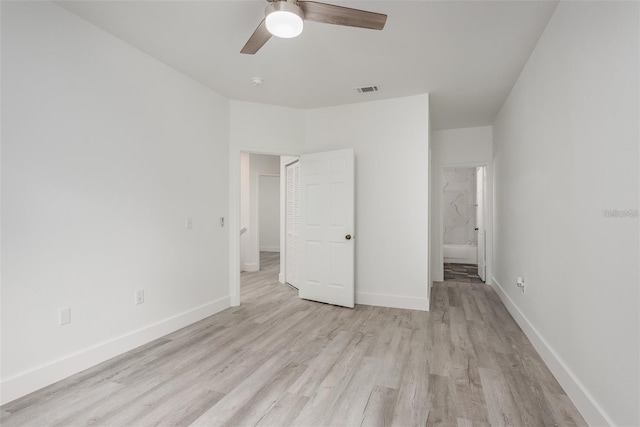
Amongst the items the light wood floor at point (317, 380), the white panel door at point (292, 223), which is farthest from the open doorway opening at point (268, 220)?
the light wood floor at point (317, 380)

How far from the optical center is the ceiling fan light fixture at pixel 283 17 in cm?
188

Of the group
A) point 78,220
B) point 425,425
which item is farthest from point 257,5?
point 425,425

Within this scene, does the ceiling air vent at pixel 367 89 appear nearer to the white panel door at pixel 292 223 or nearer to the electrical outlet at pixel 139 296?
the white panel door at pixel 292 223

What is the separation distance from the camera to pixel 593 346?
1831mm

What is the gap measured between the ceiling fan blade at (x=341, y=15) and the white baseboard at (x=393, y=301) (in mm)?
3111

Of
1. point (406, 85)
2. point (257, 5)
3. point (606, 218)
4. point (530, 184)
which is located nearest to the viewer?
point (606, 218)

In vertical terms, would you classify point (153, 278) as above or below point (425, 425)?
above

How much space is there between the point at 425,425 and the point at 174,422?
1374mm

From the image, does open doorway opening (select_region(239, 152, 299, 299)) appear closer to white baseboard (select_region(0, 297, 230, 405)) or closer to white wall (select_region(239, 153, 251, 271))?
white wall (select_region(239, 153, 251, 271))

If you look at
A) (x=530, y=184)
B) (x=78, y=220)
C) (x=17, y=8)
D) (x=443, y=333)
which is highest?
(x=17, y=8)

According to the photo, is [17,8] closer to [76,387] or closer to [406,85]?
[76,387]

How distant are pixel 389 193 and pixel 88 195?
3.14 meters

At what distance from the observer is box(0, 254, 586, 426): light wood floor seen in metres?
1.90

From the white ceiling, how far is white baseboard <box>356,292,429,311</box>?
249 centimetres
